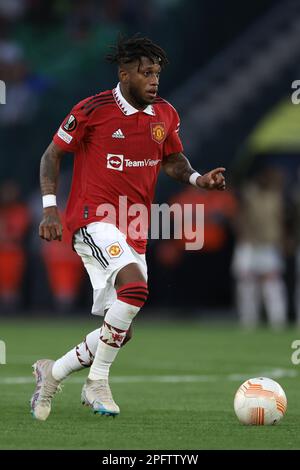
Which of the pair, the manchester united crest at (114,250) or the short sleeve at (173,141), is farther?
the short sleeve at (173,141)

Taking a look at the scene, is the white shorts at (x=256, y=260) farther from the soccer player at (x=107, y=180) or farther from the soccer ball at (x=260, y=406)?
the soccer ball at (x=260, y=406)

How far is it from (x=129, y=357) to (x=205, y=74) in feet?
38.7

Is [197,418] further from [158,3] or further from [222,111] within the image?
[158,3]

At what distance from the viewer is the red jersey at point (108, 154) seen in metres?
9.27

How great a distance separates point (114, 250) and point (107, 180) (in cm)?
58

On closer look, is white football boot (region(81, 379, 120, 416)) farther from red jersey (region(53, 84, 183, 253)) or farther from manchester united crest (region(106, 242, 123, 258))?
red jersey (region(53, 84, 183, 253))

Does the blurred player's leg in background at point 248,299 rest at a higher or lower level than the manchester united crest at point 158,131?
lower

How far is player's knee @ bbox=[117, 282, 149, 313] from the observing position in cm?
881

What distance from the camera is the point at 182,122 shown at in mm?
25188

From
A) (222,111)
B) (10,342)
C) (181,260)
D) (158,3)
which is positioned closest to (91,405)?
(10,342)

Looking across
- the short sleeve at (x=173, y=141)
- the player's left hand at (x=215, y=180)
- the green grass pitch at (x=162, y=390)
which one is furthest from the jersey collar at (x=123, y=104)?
the green grass pitch at (x=162, y=390)

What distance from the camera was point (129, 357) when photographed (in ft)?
49.3

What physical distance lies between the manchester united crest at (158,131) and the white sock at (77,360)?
147 cm

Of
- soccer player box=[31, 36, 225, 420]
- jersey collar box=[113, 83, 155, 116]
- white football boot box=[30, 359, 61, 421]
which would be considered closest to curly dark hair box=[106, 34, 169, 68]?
soccer player box=[31, 36, 225, 420]
